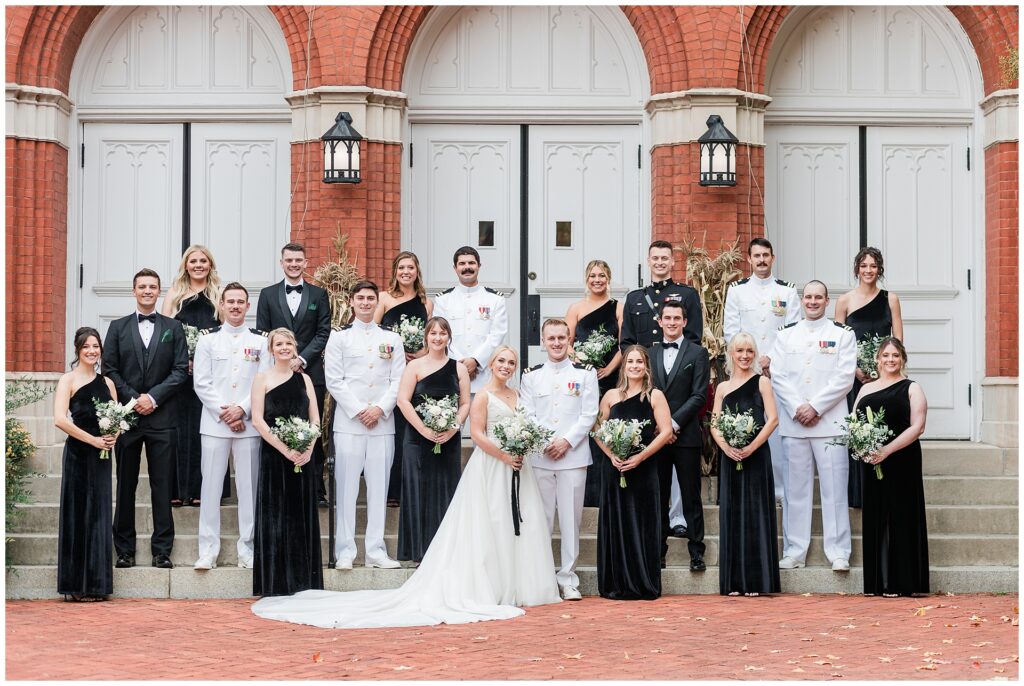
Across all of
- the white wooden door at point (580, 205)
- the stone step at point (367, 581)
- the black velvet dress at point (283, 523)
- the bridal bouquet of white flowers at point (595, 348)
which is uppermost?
the white wooden door at point (580, 205)

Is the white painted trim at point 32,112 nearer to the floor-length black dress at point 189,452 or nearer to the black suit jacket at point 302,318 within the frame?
the floor-length black dress at point 189,452

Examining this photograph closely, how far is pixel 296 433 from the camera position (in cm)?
958

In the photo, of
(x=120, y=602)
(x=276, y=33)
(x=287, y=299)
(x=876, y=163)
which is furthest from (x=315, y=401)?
(x=876, y=163)

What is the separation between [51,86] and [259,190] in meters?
2.34

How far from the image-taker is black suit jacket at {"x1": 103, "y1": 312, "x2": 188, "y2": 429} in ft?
33.1

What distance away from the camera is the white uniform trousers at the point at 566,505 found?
9703mm

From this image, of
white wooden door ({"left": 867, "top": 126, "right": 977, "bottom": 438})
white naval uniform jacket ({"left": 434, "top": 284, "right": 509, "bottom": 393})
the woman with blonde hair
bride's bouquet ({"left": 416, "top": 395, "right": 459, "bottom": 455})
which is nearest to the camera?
bride's bouquet ({"left": 416, "top": 395, "right": 459, "bottom": 455})

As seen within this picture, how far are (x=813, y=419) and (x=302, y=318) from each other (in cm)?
428

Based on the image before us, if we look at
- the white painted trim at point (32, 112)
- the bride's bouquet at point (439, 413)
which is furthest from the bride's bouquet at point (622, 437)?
the white painted trim at point (32, 112)

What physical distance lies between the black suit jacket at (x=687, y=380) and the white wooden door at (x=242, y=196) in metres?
5.03

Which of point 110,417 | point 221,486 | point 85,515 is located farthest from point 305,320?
point 85,515

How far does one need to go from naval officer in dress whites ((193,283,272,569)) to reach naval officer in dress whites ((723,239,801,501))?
3992 millimetres

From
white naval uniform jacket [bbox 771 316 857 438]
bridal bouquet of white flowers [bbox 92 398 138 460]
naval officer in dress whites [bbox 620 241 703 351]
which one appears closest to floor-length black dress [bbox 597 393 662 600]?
naval officer in dress whites [bbox 620 241 703 351]

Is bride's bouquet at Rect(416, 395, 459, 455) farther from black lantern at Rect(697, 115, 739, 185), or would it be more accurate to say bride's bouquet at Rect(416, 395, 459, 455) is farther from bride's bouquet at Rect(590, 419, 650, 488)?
black lantern at Rect(697, 115, 739, 185)
